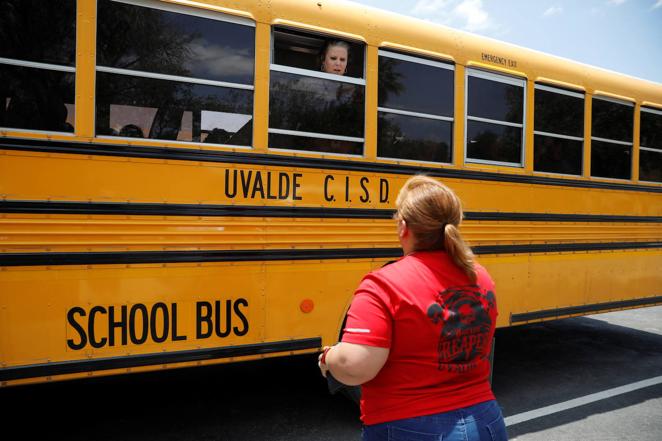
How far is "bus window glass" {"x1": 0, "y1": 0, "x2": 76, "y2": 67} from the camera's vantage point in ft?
9.00

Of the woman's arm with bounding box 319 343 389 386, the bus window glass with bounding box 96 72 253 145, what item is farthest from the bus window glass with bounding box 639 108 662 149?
the woman's arm with bounding box 319 343 389 386

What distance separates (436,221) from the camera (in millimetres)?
1572

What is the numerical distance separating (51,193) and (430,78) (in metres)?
2.77

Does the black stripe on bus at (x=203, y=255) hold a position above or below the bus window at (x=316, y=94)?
below

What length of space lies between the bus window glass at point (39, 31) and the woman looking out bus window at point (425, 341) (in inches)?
91.1

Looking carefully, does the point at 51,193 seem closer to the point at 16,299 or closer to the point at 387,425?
the point at 16,299

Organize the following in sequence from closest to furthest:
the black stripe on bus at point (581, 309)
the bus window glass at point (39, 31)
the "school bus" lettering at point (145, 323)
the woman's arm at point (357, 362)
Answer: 1. the woman's arm at point (357, 362)
2. the bus window glass at point (39, 31)
3. the "school bus" lettering at point (145, 323)
4. the black stripe on bus at point (581, 309)

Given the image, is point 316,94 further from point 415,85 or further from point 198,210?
point 198,210

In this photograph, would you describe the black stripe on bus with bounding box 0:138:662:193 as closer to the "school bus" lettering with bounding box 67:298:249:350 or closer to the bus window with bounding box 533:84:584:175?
the bus window with bounding box 533:84:584:175

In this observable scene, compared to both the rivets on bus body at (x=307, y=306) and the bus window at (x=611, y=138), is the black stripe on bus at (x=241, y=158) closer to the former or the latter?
the bus window at (x=611, y=138)

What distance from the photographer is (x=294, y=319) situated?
351cm

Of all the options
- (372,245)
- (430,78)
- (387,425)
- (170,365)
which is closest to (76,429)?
(170,365)

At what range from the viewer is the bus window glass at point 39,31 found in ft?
9.00

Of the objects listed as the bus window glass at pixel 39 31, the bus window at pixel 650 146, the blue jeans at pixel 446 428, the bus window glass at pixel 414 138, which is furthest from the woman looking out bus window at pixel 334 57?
the bus window at pixel 650 146
